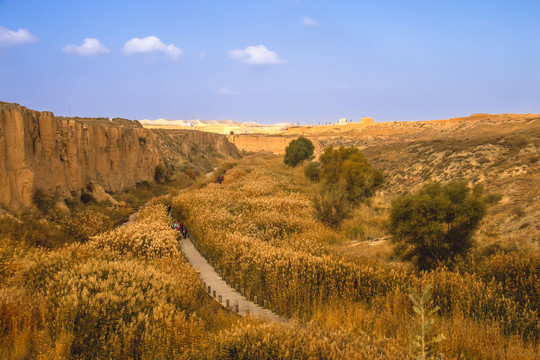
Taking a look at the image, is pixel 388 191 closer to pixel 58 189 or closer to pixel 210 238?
pixel 210 238

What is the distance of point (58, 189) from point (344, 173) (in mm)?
17712

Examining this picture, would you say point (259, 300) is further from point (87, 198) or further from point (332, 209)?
point (87, 198)

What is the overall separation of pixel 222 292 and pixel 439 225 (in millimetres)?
6426

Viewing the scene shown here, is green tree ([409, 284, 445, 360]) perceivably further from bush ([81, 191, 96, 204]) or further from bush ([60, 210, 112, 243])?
bush ([81, 191, 96, 204])

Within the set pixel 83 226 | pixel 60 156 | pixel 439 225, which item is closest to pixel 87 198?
pixel 60 156

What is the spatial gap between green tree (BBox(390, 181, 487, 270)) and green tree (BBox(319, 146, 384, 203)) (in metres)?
11.5

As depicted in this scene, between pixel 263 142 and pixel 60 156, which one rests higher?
pixel 263 142

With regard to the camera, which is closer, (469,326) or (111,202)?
(469,326)

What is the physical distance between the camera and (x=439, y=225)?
11.6 m

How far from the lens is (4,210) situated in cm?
1703

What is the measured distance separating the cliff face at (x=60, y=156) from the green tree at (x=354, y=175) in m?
16.3

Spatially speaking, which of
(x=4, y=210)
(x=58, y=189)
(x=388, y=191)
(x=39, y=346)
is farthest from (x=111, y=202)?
(x=39, y=346)

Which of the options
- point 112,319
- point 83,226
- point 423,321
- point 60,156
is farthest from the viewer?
point 60,156

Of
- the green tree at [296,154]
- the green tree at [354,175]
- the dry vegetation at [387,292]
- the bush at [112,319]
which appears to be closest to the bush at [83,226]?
the dry vegetation at [387,292]
